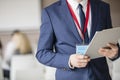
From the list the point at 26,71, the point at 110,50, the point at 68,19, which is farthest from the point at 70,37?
the point at 26,71

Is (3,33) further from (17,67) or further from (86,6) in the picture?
(86,6)

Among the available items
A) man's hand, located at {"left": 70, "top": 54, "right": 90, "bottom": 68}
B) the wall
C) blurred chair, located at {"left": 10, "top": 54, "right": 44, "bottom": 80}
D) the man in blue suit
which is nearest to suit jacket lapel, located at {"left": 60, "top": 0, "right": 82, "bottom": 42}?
the man in blue suit

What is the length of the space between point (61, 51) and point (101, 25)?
24cm

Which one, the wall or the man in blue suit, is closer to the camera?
the man in blue suit

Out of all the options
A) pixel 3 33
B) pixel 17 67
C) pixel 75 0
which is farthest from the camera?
pixel 3 33

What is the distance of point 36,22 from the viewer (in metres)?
5.36

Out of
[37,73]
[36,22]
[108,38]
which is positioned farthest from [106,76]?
[36,22]

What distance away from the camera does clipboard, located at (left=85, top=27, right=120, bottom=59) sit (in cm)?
124

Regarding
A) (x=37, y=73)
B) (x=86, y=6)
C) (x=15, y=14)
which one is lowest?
(x=37, y=73)

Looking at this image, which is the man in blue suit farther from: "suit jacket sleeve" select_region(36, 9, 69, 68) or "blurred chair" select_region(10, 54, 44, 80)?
"blurred chair" select_region(10, 54, 44, 80)

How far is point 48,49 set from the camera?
4.58 feet

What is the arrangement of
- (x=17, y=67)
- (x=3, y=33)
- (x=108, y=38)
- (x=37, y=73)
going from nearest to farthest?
(x=108, y=38)
(x=37, y=73)
(x=17, y=67)
(x=3, y=33)

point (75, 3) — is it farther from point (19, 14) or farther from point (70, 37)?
point (19, 14)

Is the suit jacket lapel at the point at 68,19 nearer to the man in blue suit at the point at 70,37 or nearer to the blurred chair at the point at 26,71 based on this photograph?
the man in blue suit at the point at 70,37
